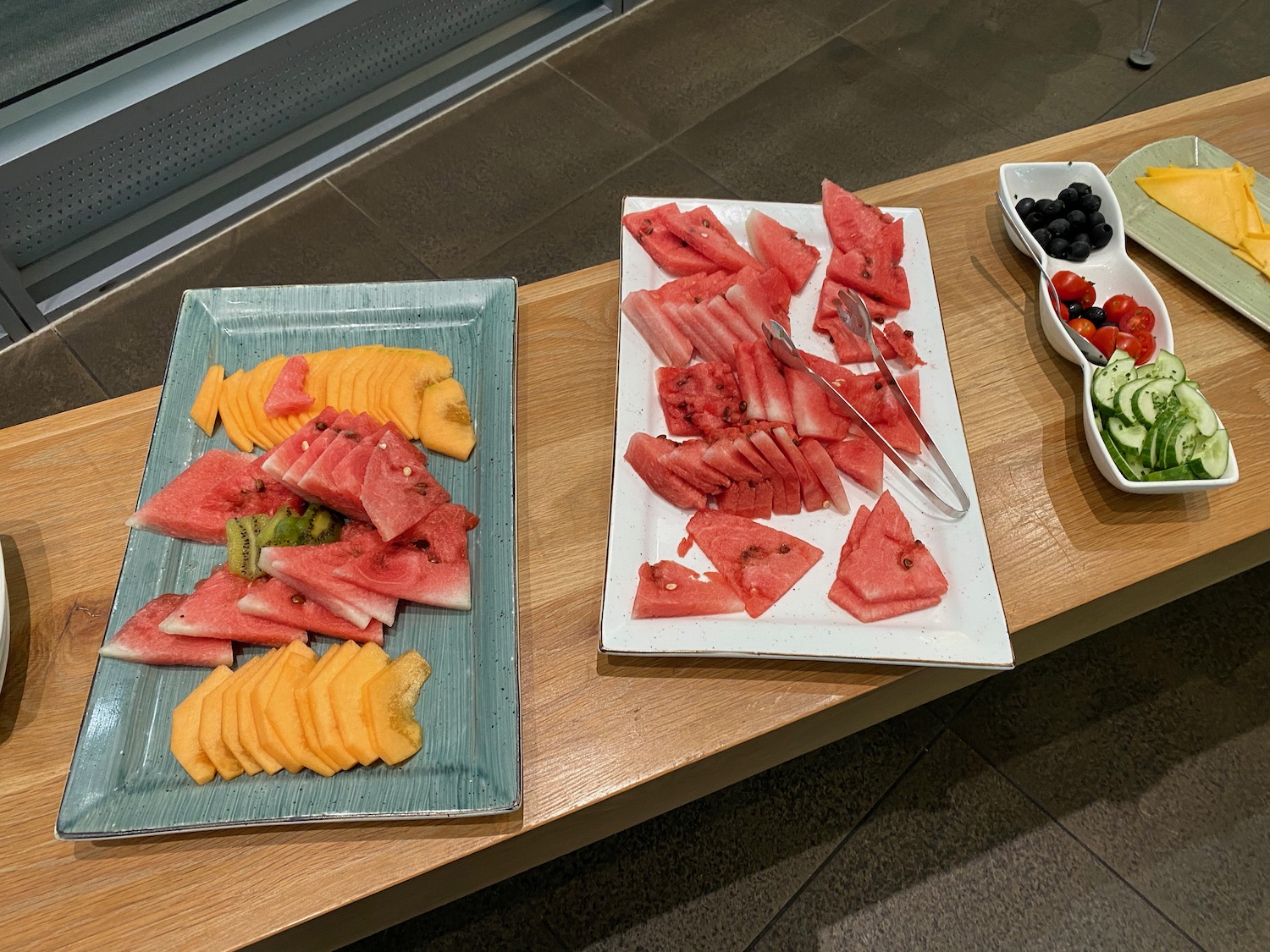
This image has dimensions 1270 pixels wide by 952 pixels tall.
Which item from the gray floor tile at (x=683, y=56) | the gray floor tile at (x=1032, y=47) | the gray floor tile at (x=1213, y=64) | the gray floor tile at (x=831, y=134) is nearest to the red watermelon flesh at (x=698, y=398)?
the gray floor tile at (x=831, y=134)

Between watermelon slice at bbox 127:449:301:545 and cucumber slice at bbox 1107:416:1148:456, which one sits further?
cucumber slice at bbox 1107:416:1148:456

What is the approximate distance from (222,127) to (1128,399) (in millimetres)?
2800

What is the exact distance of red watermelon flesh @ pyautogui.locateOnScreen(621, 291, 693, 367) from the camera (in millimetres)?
1515

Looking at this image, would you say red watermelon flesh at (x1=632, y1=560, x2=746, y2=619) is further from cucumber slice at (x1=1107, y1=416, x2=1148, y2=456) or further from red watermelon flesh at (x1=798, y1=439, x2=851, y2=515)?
cucumber slice at (x1=1107, y1=416, x2=1148, y2=456)

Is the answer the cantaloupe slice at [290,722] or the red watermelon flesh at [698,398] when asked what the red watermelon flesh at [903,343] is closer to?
the red watermelon flesh at [698,398]

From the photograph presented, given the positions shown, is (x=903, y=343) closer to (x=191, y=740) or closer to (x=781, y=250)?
(x=781, y=250)

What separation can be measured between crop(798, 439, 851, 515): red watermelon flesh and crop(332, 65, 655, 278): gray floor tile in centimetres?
195

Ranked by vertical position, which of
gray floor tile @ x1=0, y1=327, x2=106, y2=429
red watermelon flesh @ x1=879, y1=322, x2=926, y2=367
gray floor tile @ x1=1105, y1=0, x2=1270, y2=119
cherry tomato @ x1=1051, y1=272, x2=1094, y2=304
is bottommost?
gray floor tile @ x1=1105, y1=0, x2=1270, y2=119

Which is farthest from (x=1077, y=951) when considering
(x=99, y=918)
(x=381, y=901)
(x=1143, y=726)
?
(x=99, y=918)

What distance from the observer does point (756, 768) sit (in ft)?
5.05

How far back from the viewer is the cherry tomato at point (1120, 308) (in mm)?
1593

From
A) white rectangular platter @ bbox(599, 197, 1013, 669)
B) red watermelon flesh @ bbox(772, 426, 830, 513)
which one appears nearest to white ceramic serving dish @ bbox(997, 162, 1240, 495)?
white rectangular platter @ bbox(599, 197, 1013, 669)

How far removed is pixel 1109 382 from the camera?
1458 mm

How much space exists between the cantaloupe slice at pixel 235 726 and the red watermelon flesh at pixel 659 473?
64cm
